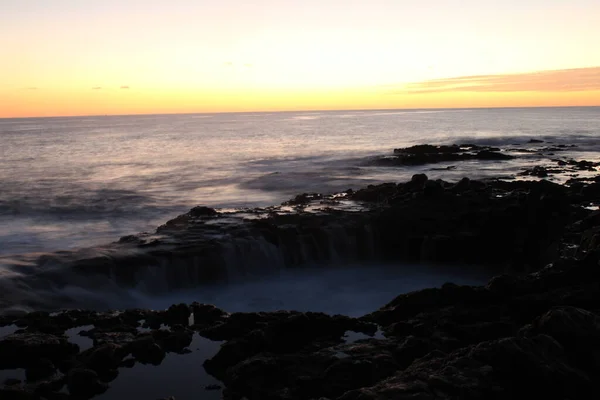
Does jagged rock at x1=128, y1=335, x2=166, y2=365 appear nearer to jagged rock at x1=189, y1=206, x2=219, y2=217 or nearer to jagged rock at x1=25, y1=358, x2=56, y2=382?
jagged rock at x1=25, y1=358, x2=56, y2=382

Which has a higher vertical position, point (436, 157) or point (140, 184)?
point (140, 184)

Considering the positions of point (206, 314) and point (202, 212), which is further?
point (202, 212)

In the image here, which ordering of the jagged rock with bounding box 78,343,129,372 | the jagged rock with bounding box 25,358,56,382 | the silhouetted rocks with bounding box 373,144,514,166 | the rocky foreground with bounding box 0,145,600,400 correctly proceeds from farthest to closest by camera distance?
the silhouetted rocks with bounding box 373,144,514,166 < the jagged rock with bounding box 78,343,129,372 < the jagged rock with bounding box 25,358,56,382 < the rocky foreground with bounding box 0,145,600,400

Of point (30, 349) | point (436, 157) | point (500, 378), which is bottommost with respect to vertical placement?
point (436, 157)

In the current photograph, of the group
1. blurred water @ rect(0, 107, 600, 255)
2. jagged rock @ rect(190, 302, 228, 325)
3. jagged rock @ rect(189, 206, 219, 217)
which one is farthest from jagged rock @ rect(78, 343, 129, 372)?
blurred water @ rect(0, 107, 600, 255)

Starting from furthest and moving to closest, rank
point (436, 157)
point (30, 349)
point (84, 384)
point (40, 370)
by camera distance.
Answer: point (436, 157) < point (30, 349) < point (40, 370) < point (84, 384)

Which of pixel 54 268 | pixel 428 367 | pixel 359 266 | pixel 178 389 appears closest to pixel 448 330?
pixel 428 367

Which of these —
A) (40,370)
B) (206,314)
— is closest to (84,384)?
(40,370)

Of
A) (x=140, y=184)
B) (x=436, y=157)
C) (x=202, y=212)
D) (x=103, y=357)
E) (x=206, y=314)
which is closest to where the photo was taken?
(x=103, y=357)

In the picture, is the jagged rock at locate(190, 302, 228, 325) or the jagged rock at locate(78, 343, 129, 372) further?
the jagged rock at locate(190, 302, 228, 325)

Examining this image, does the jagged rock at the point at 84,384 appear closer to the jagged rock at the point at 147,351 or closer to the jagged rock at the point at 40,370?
the jagged rock at the point at 40,370

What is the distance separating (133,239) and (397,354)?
1065cm

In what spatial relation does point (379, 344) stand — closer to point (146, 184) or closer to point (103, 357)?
point (103, 357)

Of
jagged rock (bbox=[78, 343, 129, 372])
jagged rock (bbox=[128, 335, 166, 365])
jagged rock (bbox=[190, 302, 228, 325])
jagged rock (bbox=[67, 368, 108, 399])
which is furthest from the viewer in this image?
jagged rock (bbox=[190, 302, 228, 325])
